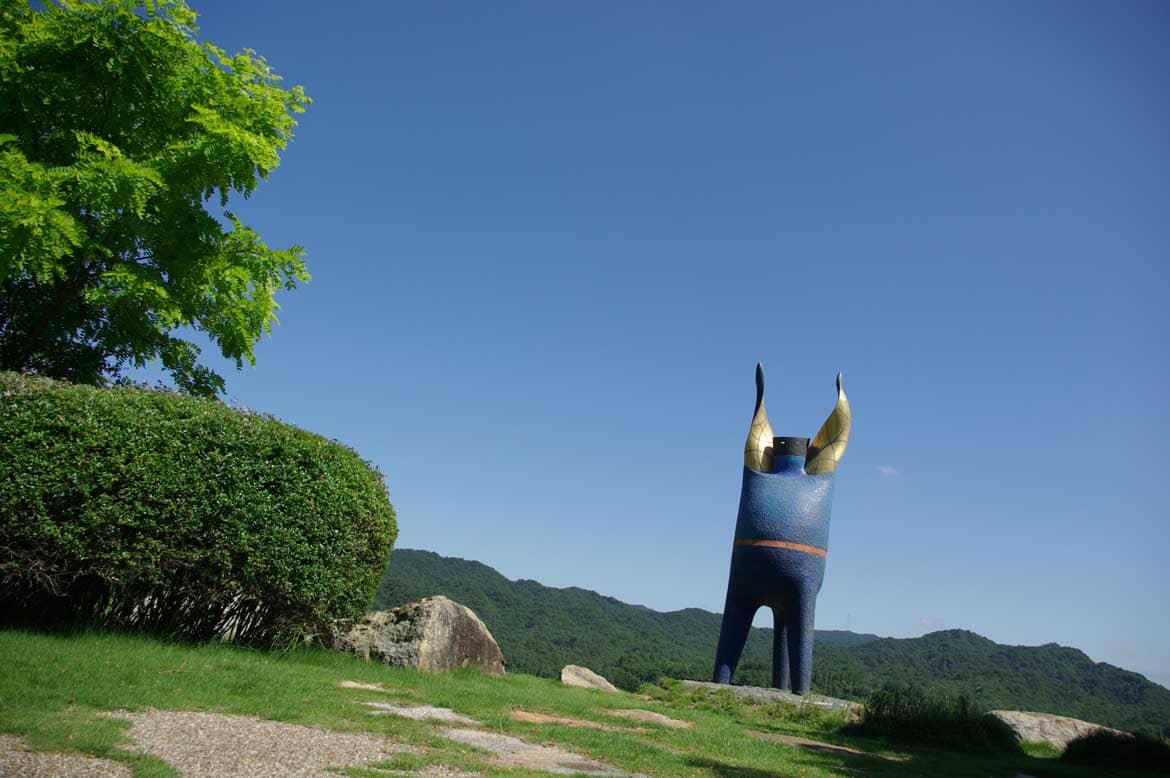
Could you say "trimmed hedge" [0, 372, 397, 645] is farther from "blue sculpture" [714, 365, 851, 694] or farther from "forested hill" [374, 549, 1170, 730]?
"forested hill" [374, 549, 1170, 730]

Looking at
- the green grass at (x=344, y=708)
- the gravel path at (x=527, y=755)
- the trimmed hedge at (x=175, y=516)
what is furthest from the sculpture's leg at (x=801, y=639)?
the gravel path at (x=527, y=755)

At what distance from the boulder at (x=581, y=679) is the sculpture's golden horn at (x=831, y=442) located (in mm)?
5876

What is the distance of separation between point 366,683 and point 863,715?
7349 millimetres

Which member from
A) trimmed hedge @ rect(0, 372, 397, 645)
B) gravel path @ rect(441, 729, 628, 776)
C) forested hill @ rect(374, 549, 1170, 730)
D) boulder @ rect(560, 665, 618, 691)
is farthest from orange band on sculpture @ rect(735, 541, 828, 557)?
gravel path @ rect(441, 729, 628, 776)

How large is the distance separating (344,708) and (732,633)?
10.3m

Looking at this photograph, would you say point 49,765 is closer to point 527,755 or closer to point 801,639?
point 527,755

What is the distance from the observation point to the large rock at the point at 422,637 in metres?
9.86

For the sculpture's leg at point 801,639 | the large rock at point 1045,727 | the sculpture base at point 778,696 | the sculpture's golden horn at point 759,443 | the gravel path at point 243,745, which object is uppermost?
the sculpture's golden horn at point 759,443

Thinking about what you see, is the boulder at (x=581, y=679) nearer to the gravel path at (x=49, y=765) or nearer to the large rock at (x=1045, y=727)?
the large rock at (x=1045, y=727)

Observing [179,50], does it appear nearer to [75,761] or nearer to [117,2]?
[117,2]

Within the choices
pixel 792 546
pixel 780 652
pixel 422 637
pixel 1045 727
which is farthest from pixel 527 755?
pixel 1045 727

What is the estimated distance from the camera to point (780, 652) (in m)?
15.3

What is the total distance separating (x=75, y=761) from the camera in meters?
4.21

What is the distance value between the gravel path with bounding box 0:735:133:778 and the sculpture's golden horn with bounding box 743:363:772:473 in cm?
1290
